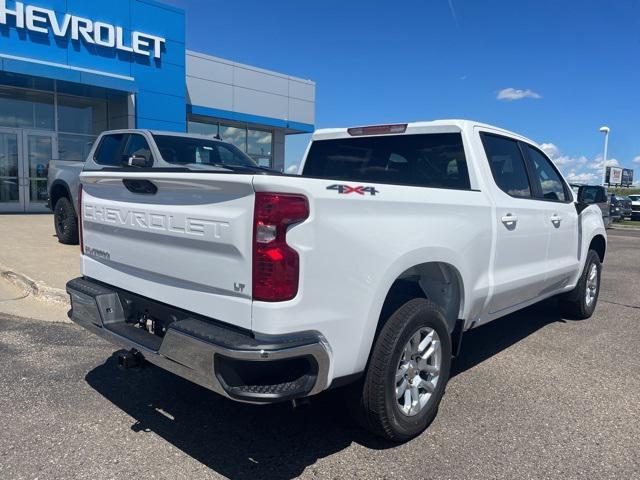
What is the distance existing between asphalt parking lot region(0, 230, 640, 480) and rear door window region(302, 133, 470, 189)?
1653 millimetres

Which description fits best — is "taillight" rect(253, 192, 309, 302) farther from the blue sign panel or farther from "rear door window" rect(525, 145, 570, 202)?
the blue sign panel

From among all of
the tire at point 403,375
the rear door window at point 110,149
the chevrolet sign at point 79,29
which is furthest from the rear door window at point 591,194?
the chevrolet sign at point 79,29

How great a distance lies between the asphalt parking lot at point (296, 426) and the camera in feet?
9.49

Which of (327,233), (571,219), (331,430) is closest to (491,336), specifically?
(571,219)

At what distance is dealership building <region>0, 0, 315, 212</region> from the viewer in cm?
1480

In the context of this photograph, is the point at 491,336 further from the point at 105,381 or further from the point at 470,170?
the point at 105,381

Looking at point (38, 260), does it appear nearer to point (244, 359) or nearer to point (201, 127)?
point (244, 359)

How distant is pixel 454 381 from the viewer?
417 centimetres

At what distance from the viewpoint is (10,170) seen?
16359 mm

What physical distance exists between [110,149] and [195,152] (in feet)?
4.43

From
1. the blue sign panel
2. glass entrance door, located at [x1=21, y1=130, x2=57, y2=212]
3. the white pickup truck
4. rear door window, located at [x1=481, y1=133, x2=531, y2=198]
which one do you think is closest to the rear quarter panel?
the white pickup truck

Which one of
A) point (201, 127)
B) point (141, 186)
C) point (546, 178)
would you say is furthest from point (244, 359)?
point (201, 127)

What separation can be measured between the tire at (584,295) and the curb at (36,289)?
575cm

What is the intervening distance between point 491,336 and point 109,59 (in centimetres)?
1517
